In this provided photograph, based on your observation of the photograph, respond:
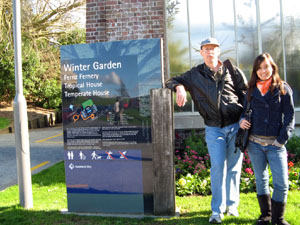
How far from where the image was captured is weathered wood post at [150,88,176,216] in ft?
Result: 12.6

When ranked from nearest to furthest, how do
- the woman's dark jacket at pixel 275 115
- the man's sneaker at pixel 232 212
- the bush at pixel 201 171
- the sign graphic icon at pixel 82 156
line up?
the woman's dark jacket at pixel 275 115 → the man's sneaker at pixel 232 212 → the sign graphic icon at pixel 82 156 → the bush at pixel 201 171

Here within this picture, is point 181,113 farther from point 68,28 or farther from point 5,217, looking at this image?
point 68,28

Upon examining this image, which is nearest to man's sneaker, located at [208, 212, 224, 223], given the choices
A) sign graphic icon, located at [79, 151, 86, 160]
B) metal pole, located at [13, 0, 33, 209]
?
sign graphic icon, located at [79, 151, 86, 160]

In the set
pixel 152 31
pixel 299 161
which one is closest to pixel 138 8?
pixel 152 31

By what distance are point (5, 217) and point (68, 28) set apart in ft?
46.1

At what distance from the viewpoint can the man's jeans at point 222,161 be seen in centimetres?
358

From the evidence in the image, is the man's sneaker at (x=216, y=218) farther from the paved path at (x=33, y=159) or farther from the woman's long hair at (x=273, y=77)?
the paved path at (x=33, y=159)

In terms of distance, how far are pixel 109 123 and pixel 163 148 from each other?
0.73m

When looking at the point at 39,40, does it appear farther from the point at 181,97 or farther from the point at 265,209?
the point at 265,209

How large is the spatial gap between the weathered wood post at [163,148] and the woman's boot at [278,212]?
1.13m

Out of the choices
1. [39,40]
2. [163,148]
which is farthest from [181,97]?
[39,40]

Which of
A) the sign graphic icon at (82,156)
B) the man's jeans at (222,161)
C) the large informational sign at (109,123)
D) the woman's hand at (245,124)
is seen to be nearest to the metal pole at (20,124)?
the large informational sign at (109,123)

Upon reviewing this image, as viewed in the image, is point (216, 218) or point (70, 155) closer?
point (216, 218)

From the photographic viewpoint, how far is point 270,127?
127 inches
